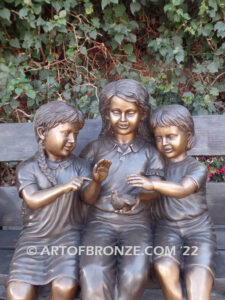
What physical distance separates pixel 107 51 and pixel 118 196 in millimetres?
1627

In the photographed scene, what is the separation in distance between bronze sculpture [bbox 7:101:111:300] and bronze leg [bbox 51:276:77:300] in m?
0.02

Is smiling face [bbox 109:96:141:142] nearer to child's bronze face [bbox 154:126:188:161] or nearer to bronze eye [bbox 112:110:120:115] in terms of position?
bronze eye [bbox 112:110:120:115]

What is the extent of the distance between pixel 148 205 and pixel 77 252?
1.53ft

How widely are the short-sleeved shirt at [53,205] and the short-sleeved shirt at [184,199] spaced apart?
43 cm

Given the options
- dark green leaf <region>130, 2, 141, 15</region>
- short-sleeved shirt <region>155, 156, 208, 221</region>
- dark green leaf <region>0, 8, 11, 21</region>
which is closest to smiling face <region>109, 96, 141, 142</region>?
short-sleeved shirt <region>155, 156, 208, 221</region>

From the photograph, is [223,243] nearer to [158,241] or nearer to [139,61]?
[158,241]

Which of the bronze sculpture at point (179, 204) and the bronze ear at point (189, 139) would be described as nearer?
the bronze sculpture at point (179, 204)

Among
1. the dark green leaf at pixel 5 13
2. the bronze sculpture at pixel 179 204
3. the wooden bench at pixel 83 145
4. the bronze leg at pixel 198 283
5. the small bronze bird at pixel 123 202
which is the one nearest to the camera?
the bronze leg at pixel 198 283

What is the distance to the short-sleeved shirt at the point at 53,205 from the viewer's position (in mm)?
1806

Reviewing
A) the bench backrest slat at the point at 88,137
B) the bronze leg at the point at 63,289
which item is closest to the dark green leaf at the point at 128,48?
the bench backrest slat at the point at 88,137

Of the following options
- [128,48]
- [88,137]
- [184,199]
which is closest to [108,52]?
[128,48]

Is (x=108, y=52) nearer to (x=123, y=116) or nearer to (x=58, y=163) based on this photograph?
(x=123, y=116)

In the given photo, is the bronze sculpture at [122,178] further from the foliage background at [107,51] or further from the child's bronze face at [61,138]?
the foliage background at [107,51]

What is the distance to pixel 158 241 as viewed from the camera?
1.78m
